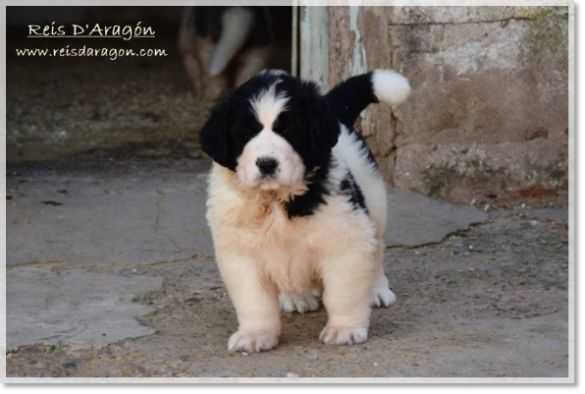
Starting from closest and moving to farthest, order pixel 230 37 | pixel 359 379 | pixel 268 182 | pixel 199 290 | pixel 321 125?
1. pixel 359 379
2. pixel 268 182
3. pixel 321 125
4. pixel 199 290
5. pixel 230 37

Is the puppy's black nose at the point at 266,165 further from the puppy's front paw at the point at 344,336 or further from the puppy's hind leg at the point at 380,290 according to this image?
the puppy's hind leg at the point at 380,290

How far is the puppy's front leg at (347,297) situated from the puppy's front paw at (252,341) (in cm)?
21

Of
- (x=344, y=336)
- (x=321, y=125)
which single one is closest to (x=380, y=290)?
(x=344, y=336)

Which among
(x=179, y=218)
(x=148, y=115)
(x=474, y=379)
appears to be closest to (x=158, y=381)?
(x=474, y=379)

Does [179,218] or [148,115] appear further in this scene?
[148,115]

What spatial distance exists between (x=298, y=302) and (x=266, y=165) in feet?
3.50

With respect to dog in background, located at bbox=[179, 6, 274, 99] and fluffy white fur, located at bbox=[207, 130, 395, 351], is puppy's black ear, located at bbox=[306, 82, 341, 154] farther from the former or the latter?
dog in background, located at bbox=[179, 6, 274, 99]

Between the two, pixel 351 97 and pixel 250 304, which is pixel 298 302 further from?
pixel 351 97

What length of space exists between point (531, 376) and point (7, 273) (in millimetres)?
2642

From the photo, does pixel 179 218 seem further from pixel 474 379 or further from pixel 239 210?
pixel 474 379

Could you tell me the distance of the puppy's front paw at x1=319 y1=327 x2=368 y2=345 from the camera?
13.8 ft

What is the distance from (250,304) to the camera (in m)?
4.17

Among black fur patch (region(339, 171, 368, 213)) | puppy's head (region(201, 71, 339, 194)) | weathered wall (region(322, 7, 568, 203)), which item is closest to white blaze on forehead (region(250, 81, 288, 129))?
puppy's head (region(201, 71, 339, 194))

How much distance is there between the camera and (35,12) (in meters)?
12.7
